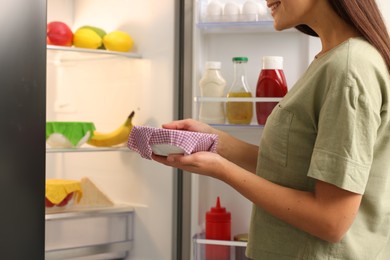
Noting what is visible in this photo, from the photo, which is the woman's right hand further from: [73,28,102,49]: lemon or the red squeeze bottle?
[73,28,102,49]: lemon

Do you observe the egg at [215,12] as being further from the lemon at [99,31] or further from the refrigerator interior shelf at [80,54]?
the lemon at [99,31]

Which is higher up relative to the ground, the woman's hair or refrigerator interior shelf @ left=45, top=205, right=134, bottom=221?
the woman's hair

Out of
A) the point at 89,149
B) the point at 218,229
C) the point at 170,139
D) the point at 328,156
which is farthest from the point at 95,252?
the point at 328,156

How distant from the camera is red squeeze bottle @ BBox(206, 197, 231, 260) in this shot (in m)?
2.03

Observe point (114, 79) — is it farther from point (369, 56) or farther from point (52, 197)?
point (369, 56)

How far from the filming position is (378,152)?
1061 millimetres

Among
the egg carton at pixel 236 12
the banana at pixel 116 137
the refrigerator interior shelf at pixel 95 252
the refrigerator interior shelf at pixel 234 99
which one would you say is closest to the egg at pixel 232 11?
the egg carton at pixel 236 12

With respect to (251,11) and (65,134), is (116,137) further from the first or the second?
(251,11)

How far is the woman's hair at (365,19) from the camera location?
1042mm

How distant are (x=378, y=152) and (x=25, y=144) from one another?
0.60 metres

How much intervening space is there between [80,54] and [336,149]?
154 cm

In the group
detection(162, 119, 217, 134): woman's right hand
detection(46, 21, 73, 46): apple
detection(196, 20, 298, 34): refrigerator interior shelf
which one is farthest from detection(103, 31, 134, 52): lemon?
detection(162, 119, 217, 134): woman's right hand

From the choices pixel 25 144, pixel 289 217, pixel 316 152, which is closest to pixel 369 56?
pixel 316 152

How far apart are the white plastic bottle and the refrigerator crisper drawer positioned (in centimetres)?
47
